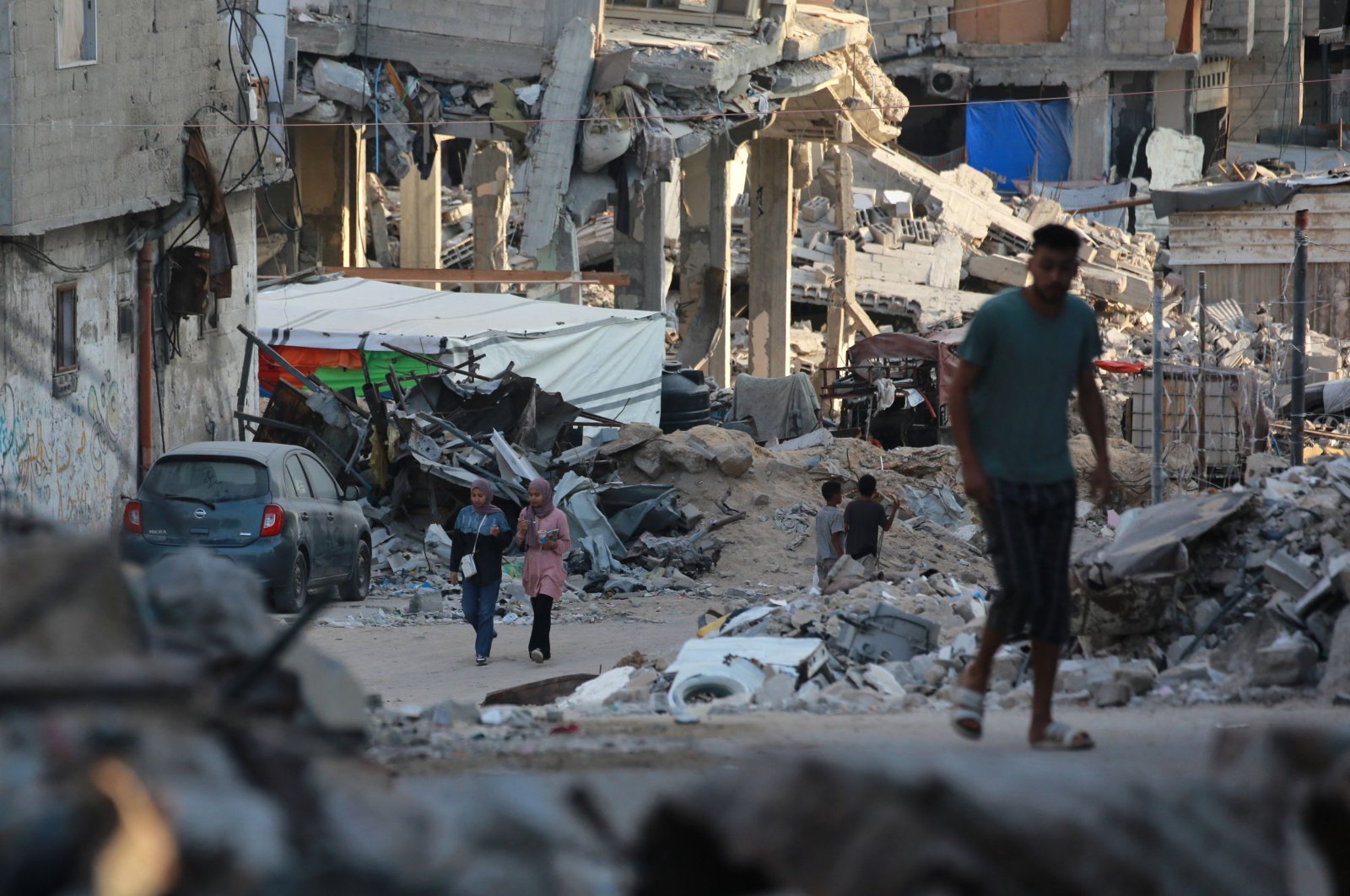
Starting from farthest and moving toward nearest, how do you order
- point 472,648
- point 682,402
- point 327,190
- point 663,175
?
point 327,190 → point 682,402 → point 663,175 → point 472,648

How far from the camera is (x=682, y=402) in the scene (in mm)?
25453

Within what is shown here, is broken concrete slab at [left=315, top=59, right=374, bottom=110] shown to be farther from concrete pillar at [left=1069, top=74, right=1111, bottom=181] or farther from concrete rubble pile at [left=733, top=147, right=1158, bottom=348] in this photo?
concrete pillar at [left=1069, top=74, right=1111, bottom=181]

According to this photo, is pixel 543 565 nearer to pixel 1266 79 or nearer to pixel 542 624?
pixel 542 624

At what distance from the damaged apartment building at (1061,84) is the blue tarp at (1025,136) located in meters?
0.04

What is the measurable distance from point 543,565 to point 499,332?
9679mm

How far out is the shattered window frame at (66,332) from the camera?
1573 centimetres

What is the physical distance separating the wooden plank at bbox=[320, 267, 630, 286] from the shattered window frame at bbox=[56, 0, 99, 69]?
10.1 meters

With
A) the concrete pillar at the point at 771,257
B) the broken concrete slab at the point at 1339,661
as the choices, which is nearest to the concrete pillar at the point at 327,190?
the concrete pillar at the point at 771,257

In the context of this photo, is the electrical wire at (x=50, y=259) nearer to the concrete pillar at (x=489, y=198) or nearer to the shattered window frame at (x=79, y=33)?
the shattered window frame at (x=79, y=33)

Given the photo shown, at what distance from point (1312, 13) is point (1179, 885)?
62271 millimetres

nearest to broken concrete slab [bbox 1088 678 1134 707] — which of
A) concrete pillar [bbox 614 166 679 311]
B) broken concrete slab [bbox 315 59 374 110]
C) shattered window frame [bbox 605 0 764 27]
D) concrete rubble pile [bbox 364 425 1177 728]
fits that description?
concrete rubble pile [bbox 364 425 1177 728]

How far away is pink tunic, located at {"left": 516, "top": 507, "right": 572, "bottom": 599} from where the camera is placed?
12.7 m

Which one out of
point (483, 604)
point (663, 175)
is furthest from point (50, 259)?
point (663, 175)

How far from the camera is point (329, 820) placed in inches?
126
